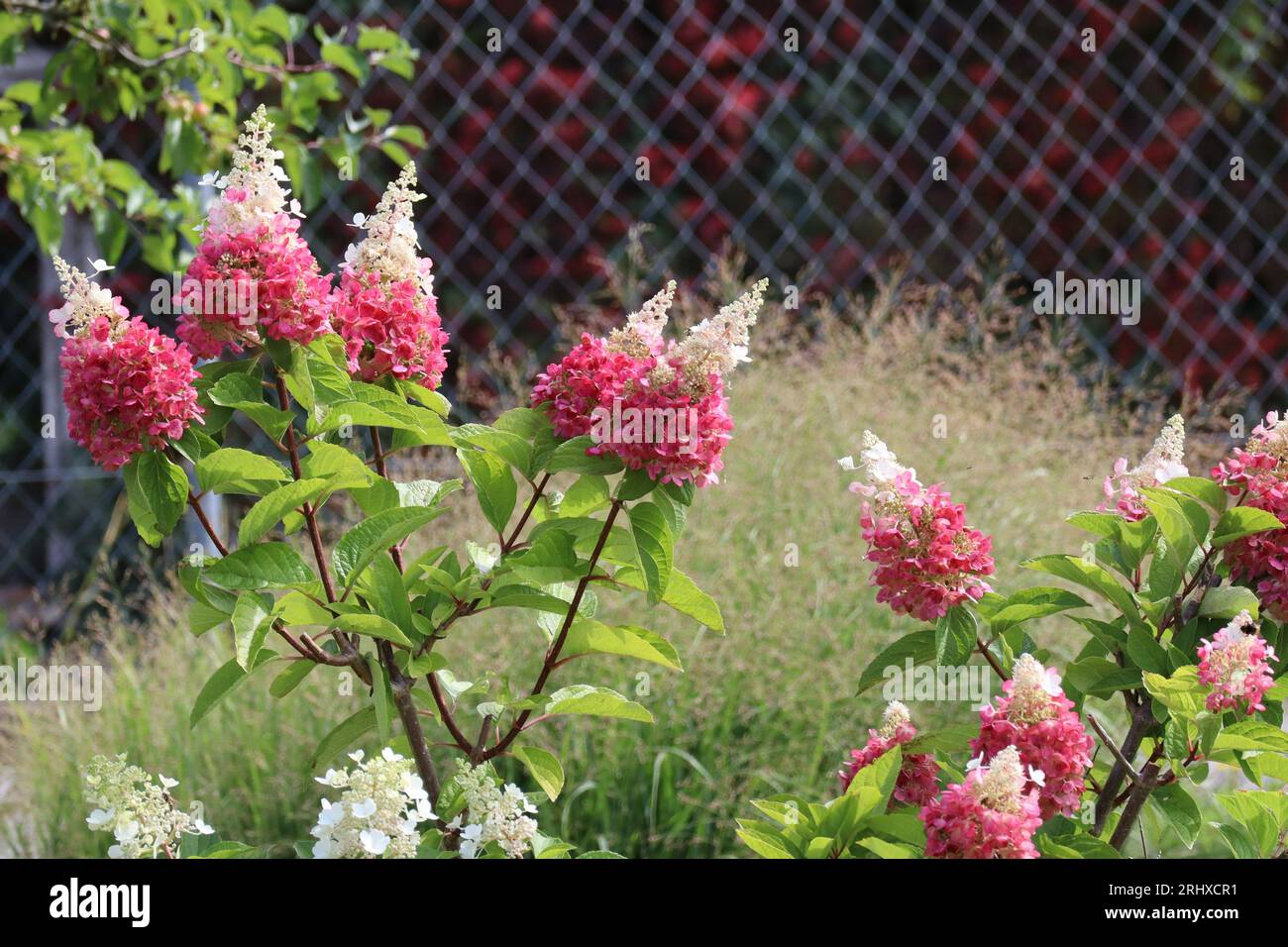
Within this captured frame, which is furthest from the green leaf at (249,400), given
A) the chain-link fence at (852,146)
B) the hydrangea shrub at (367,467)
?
the chain-link fence at (852,146)

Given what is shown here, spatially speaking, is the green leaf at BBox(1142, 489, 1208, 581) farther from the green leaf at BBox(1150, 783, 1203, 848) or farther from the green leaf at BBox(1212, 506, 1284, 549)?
the green leaf at BBox(1150, 783, 1203, 848)

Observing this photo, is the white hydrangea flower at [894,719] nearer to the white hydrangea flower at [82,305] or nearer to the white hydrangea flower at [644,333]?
the white hydrangea flower at [644,333]

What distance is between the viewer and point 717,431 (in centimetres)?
115

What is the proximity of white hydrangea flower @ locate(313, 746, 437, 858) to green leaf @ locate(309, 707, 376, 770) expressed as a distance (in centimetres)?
30

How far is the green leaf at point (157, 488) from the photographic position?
3.92 feet

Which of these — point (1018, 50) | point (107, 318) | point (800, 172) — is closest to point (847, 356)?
point (800, 172)

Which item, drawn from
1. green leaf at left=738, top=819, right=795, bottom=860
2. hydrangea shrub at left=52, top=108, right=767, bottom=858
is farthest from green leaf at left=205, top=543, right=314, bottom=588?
green leaf at left=738, top=819, right=795, bottom=860

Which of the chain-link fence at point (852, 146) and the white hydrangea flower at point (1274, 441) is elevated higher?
the chain-link fence at point (852, 146)

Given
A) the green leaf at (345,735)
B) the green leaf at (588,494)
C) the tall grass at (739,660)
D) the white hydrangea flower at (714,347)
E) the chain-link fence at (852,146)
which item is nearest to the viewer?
the white hydrangea flower at (714,347)

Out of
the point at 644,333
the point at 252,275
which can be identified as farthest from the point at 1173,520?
the point at 252,275

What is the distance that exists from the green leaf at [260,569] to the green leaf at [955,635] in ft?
1.82

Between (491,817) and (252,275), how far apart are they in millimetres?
497
